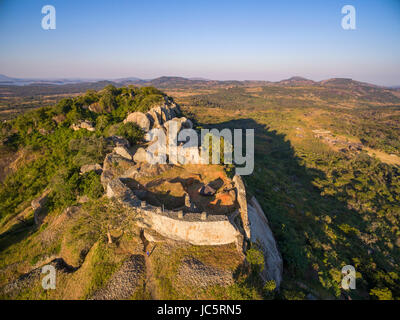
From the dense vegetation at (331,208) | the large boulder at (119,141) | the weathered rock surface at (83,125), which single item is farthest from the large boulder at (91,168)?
the dense vegetation at (331,208)

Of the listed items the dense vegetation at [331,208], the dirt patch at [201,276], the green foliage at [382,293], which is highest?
the dirt patch at [201,276]

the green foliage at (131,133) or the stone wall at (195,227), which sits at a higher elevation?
the green foliage at (131,133)

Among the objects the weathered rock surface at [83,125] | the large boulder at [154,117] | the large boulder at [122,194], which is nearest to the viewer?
the large boulder at [122,194]

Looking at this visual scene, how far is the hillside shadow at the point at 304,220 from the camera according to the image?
844 inches

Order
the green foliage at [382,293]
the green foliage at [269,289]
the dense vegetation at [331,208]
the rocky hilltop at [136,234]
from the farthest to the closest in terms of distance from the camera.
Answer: the dense vegetation at [331,208] → the green foliage at [382,293] → the green foliage at [269,289] → the rocky hilltop at [136,234]

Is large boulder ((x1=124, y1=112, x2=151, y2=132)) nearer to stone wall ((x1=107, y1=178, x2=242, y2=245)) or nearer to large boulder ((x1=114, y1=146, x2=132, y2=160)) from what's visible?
large boulder ((x1=114, y1=146, x2=132, y2=160))

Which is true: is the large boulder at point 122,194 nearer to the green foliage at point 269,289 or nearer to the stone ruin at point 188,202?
the stone ruin at point 188,202

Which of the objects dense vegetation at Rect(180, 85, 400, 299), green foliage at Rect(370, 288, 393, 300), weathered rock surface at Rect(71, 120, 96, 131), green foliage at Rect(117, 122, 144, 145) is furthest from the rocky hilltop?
green foliage at Rect(370, 288, 393, 300)

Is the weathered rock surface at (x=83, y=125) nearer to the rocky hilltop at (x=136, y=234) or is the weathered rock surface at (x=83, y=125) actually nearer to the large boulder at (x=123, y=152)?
the rocky hilltop at (x=136, y=234)

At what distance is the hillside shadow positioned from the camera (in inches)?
844

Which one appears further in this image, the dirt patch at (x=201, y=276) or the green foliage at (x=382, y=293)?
the green foliage at (x=382, y=293)

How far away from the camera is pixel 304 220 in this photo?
31750mm

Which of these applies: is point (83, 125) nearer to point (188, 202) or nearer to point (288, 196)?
point (188, 202)

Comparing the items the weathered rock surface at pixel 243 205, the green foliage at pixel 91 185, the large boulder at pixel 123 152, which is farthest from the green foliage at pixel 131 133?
the weathered rock surface at pixel 243 205
